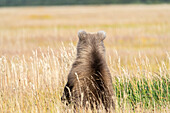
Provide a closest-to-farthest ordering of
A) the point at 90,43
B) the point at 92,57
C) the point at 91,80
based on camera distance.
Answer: the point at 91,80, the point at 92,57, the point at 90,43

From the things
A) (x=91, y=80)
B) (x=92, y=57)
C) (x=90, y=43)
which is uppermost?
(x=90, y=43)

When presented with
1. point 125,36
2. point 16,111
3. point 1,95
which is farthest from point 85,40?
point 125,36

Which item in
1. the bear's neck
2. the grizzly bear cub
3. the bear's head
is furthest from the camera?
the bear's head

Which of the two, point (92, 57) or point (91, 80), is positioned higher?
point (92, 57)

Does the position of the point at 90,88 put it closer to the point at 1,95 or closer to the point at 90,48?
the point at 90,48

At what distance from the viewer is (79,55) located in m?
4.78

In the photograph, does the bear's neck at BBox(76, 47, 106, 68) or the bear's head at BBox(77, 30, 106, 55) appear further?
the bear's head at BBox(77, 30, 106, 55)

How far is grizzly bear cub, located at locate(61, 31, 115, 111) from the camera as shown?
14.8 ft

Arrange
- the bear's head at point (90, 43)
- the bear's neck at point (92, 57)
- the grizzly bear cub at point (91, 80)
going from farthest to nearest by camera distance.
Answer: the bear's head at point (90, 43), the bear's neck at point (92, 57), the grizzly bear cub at point (91, 80)

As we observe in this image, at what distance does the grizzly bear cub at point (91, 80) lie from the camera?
451 cm

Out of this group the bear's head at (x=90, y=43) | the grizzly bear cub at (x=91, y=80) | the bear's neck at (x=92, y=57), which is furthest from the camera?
the bear's head at (x=90, y=43)

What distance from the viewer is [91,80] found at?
450 centimetres

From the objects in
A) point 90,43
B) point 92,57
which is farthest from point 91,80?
point 90,43

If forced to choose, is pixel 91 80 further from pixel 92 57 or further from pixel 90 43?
pixel 90 43
